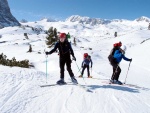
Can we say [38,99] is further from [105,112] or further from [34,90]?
[105,112]

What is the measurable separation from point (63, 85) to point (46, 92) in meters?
1.68

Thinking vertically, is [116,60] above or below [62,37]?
below

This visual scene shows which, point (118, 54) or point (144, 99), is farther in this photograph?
point (118, 54)

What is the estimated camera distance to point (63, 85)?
10602mm

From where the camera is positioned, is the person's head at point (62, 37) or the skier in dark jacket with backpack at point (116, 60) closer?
the person's head at point (62, 37)

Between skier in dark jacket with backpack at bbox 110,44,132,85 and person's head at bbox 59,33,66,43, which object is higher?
person's head at bbox 59,33,66,43

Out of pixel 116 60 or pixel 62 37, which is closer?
pixel 62 37

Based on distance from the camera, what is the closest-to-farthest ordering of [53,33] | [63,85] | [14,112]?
[14,112] < [63,85] < [53,33]

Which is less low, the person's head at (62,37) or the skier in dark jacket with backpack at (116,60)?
the person's head at (62,37)

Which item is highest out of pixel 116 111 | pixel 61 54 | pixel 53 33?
pixel 53 33

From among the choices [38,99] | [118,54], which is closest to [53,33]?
[118,54]

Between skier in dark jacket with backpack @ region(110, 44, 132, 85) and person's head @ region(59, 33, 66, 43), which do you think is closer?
person's head @ region(59, 33, 66, 43)

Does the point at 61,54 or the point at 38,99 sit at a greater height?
the point at 61,54

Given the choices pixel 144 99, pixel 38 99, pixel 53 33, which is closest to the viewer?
pixel 38 99
